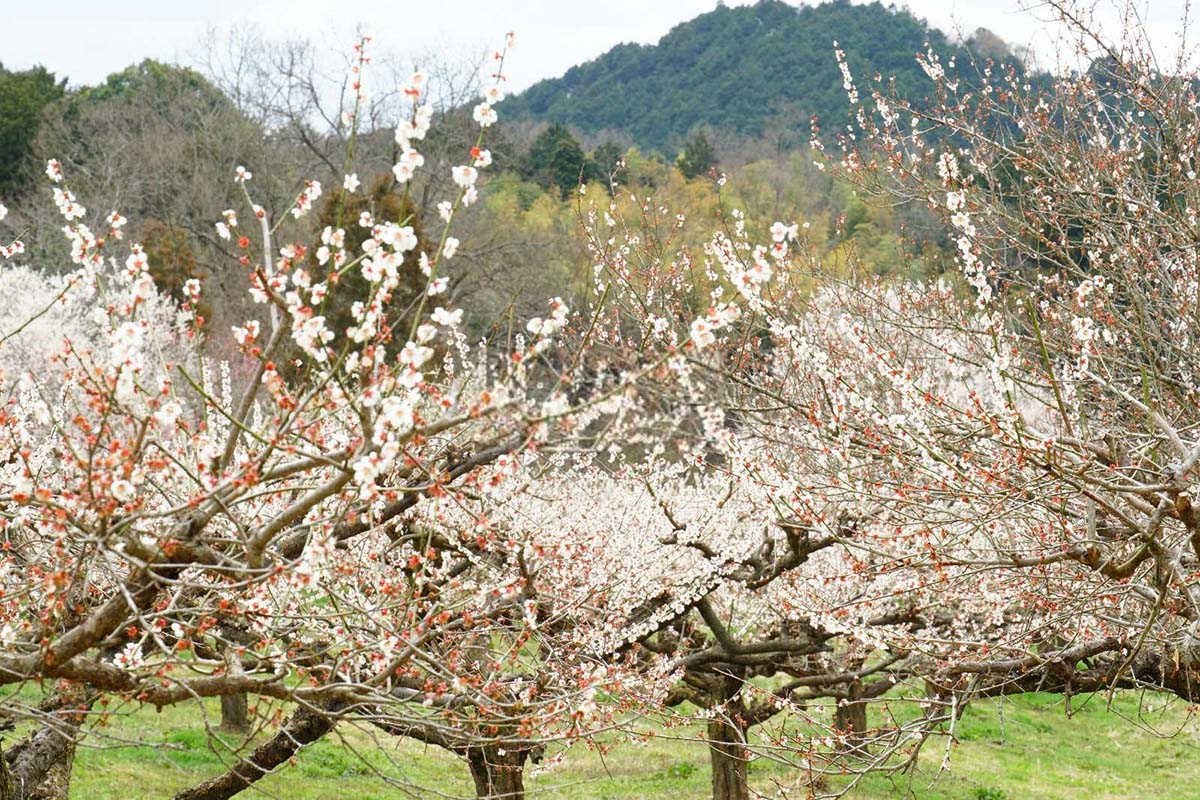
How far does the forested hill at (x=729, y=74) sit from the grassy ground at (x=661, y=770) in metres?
41.7

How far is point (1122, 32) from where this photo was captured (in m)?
6.64

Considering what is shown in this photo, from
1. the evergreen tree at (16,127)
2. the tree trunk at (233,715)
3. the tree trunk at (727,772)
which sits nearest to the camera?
the tree trunk at (727,772)

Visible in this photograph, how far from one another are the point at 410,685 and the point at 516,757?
1045 millimetres

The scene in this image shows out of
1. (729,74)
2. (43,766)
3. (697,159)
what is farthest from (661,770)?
(729,74)

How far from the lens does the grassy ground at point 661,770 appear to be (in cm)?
1160

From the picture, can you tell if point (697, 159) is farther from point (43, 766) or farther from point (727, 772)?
point (43, 766)

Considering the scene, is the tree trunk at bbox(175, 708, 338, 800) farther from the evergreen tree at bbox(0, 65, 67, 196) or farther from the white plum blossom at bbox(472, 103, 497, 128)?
the evergreen tree at bbox(0, 65, 67, 196)

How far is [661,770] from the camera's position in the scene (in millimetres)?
13883

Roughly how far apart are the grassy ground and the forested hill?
137 ft

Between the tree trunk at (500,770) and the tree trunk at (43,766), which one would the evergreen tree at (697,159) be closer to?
the tree trunk at (500,770)

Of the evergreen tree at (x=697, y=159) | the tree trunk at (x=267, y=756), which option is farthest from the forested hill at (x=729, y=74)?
the tree trunk at (x=267, y=756)

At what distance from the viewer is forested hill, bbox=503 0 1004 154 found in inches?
2371

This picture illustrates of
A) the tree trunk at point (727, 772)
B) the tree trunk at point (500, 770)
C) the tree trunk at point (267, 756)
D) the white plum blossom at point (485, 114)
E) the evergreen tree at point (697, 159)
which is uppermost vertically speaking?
the evergreen tree at point (697, 159)

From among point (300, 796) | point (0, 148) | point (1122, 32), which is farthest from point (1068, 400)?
point (0, 148)
